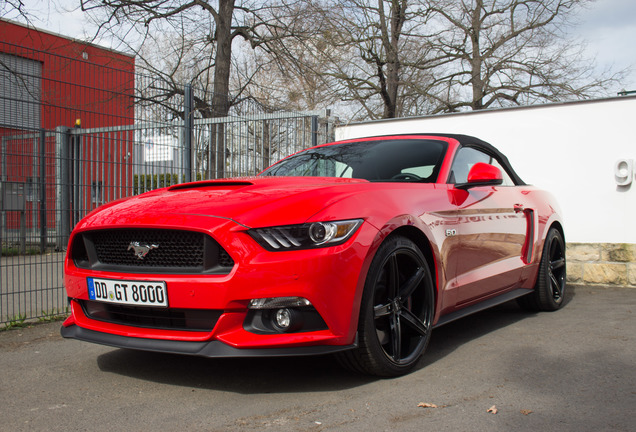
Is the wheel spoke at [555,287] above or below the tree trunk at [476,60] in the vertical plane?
below

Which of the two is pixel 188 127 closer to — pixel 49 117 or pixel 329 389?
pixel 49 117

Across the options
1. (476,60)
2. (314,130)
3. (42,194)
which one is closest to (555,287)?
(314,130)

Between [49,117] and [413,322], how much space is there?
159 inches

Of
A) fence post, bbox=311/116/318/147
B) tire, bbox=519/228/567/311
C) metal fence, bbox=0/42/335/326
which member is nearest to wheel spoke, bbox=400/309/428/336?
tire, bbox=519/228/567/311

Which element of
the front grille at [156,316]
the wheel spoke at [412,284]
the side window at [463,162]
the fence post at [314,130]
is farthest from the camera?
the fence post at [314,130]

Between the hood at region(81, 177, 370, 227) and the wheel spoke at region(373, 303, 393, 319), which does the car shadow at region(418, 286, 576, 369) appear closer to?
the wheel spoke at region(373, 303, 393, 319)

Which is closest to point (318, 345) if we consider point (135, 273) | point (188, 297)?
point (188, 297)

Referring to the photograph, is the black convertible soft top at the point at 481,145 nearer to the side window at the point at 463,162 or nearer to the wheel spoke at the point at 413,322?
the side window at the point at 463,162

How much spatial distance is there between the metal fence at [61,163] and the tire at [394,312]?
3387mm

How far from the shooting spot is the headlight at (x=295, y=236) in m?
2.77

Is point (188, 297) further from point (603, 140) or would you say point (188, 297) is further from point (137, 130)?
point (603, 140)

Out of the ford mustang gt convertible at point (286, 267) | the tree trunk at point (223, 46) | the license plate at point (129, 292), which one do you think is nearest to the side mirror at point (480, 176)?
the ford mustang gt convertible at point (286, 267)

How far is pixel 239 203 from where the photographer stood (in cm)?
298

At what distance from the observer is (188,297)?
2783 millimetres
